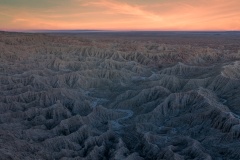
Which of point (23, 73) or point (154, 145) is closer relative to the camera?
point (154, 145)

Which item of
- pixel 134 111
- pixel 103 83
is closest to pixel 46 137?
pixel 134 111

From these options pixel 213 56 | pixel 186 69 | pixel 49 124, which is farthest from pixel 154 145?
pixel 213 56

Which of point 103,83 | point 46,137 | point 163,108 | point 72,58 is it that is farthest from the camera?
point 72,58

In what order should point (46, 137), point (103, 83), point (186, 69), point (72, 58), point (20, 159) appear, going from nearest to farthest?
point (20, 159), point (46, 137), point (103, 83), point (186, 69), point (72, 58)

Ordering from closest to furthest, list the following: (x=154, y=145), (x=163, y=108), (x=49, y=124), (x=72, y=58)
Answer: (x=154, y=145) → (x=49, y=124) → (x=163, y=108) → (x=72, y=58)

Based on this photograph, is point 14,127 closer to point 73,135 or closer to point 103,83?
point 73,135

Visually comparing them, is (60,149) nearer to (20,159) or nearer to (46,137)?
(46,137)
